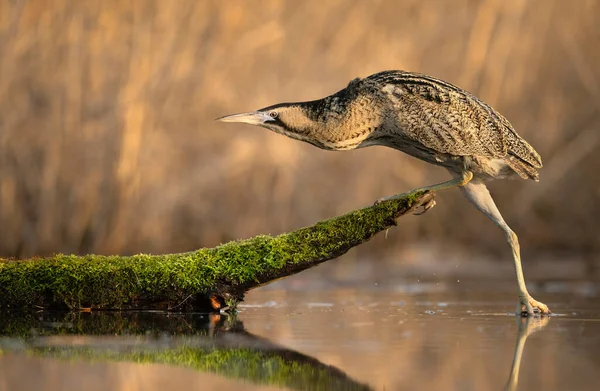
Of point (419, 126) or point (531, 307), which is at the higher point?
point (419, 126)

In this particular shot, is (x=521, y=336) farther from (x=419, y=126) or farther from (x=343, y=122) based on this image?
(x=343, y=122)

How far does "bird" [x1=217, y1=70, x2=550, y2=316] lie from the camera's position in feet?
23.6

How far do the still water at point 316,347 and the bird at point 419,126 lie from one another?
0.87 metres

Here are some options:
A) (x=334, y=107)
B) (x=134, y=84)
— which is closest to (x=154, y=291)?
(x=334, y=107)

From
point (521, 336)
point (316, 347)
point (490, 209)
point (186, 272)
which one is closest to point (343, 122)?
point (490, 209)

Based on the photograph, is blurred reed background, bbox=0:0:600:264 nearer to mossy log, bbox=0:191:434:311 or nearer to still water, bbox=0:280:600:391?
still water, bbox=0:280:600:391

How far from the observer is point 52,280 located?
685 cm

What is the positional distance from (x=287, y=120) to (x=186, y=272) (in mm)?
1163

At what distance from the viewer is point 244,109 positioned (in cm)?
1012

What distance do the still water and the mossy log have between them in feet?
0.59

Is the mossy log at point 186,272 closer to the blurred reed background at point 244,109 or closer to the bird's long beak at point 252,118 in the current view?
the bird's long beak at point 252,118

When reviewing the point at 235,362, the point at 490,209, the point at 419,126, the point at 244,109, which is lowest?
the point at 235,362

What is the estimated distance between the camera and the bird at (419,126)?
7.20 metres

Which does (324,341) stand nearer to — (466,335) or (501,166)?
(466,335)
